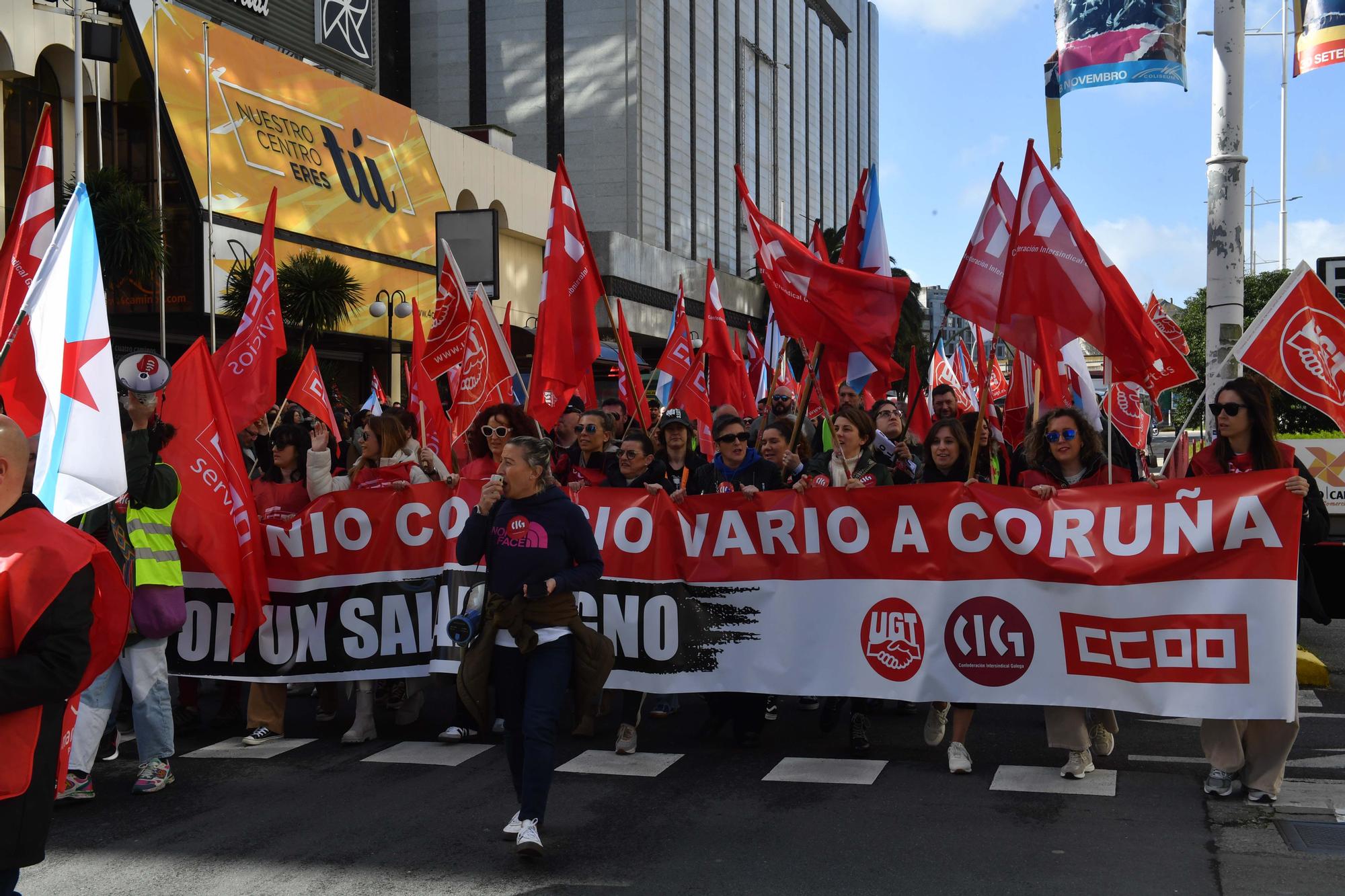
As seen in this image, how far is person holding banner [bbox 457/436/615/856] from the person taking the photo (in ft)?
17.6

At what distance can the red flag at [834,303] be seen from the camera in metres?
8.05

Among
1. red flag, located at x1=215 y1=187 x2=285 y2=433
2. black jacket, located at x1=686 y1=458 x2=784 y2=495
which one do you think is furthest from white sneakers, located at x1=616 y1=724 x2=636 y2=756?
red flag, located at x1=215 y1=187 x2=285 y2=433

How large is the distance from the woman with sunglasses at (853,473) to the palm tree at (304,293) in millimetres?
18874

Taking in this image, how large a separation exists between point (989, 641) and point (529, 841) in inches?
107

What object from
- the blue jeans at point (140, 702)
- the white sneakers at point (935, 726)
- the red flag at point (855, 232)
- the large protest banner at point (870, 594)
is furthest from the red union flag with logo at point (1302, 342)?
the blue jeans at point (140, 702)

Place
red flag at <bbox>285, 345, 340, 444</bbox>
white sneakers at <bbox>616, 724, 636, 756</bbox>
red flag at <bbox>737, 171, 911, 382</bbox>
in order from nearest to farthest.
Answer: white sneakers at <bbox>616, 724, 636, 756</bbox> → red flag at <bbox>737, 171, 911, 382</bbox> → red flag at <bbox>285, 345, 340, 444</bbox>

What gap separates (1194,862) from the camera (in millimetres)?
5027

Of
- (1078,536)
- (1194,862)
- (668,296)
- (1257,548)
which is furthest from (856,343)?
(668,296)

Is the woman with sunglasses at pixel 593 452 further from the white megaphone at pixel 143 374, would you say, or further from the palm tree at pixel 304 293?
the palm tree at pixel 304 293

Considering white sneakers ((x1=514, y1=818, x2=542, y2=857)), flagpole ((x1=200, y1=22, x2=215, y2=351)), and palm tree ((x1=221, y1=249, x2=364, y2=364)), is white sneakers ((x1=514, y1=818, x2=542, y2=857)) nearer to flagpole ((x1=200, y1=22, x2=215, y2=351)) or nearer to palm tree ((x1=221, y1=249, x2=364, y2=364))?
palm tree ((x1=221, y1=249, x2=364, y2=364))

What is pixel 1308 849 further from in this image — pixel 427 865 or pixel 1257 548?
pixel 427 865

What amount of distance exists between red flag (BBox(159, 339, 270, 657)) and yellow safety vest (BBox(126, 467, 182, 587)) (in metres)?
0.30

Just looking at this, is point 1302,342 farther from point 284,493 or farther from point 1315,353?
point 284,493

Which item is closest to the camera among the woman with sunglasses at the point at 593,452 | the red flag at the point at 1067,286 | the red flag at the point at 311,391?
the red flag at the point at 1067,286
